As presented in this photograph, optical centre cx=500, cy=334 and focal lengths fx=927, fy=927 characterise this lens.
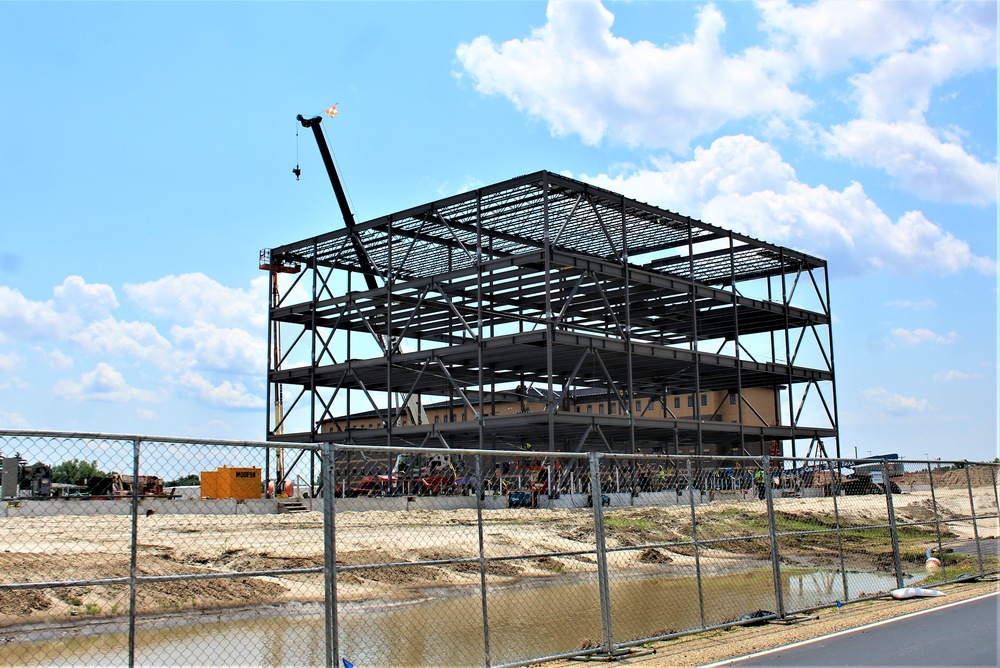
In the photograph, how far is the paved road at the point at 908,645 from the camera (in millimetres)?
9367

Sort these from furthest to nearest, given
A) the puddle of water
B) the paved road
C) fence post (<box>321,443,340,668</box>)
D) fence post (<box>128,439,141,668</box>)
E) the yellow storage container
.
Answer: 1. the yellow storage container
2. the puddle of water
3. the paved road
4. fence post (<box>321,443,340,668</box>)
5. fence post (<box>128,439,141,668</box>)

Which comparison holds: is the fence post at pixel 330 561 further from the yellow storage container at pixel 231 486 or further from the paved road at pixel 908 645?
the yellow storage container at pixel 231 486

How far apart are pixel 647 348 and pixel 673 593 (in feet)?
65.1

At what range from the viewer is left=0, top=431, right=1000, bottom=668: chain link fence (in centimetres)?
969

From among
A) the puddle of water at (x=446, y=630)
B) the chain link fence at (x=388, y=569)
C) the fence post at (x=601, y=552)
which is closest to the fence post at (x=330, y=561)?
the chain link fence at (x=388, y=569)

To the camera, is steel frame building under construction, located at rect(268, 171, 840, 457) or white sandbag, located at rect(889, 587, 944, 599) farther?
steel frame building under construction, located at rect(268, 171, 840, 457)

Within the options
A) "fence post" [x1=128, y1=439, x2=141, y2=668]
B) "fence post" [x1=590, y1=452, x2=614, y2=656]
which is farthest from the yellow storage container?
"fence post" [x1=128, y1=439, x2=141, y2=668]

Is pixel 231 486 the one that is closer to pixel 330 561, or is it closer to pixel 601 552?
pixel 601 552

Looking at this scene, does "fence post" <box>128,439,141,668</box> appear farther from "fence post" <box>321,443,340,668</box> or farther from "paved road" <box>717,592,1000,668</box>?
"paved road" <box>717,592,1000,668</box>

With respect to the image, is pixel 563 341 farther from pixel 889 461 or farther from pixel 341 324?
pixel 889 461

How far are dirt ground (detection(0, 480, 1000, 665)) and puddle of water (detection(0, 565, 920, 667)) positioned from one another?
762 millimetres

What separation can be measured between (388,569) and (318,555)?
9.18ft

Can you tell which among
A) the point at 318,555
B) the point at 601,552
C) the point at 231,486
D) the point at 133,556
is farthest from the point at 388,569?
the point at 133,556

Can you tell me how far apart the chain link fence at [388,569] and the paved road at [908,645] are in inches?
50.5
